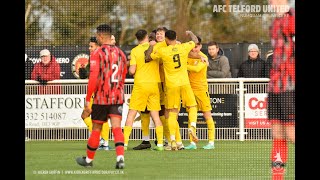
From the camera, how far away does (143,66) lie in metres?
17.8

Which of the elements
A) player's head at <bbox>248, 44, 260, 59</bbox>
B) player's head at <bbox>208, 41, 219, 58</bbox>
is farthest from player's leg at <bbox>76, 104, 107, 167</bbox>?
player's head at <bbox>248, 44, 260, 59</bbox>

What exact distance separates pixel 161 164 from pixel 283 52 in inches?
149

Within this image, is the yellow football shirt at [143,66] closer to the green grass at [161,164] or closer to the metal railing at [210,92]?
the green grass at [161,164]

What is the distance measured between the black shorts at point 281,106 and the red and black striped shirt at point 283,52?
77mm

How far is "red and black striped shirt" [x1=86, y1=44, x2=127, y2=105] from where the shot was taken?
1341 cm

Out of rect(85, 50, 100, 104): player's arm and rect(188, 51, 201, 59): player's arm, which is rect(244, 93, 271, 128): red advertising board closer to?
rect(188, 51, 201, 59): player's arm

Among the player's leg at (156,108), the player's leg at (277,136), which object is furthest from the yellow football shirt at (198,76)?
the player's leg at (277,136)

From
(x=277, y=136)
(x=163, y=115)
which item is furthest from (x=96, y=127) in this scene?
(x=163, y=115)

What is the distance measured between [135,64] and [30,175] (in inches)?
200

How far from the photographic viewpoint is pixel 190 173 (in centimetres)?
1341

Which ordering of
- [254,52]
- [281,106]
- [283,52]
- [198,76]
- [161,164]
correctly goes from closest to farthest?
[283,52] → [281,106] → [161,164] → [198,76] → [254,52]

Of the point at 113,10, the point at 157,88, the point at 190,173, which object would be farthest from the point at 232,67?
the point at 190,173

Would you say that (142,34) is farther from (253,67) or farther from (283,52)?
(283,52)
